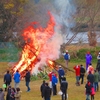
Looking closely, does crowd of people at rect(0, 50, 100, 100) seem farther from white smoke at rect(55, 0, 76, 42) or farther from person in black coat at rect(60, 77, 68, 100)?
white smoke at rect(55, 0, 76, 42)

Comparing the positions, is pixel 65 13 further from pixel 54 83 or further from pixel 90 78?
pixel 90 78

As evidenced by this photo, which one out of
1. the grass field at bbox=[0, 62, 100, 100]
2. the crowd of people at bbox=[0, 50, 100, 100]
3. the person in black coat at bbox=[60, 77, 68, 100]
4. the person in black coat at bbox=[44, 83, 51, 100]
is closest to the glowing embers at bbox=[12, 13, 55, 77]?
the grass field at bbox=[0, 62, 100, 100]

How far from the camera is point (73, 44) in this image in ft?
178

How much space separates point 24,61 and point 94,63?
34.7 ft

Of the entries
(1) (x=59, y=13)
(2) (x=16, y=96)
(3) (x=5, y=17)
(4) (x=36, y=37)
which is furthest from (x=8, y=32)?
(2) (x=16, y=96)

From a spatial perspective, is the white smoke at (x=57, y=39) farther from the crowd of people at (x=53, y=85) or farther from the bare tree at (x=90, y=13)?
the bare tree at (x=90, y=13)

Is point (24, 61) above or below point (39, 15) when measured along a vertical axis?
below

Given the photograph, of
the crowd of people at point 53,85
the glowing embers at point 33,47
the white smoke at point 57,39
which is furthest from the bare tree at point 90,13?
the crowd of people at point 53,85

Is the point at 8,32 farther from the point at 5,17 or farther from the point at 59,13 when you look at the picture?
the point at 59,13

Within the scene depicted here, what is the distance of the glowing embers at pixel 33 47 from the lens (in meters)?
35.9

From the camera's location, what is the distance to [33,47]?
120 feet

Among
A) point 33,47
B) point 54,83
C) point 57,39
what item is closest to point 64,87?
point 54,83

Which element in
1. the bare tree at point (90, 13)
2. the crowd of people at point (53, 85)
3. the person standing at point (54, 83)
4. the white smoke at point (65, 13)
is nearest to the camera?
the crowd of people at point (53, 85)

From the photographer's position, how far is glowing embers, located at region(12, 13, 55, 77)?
118ft
